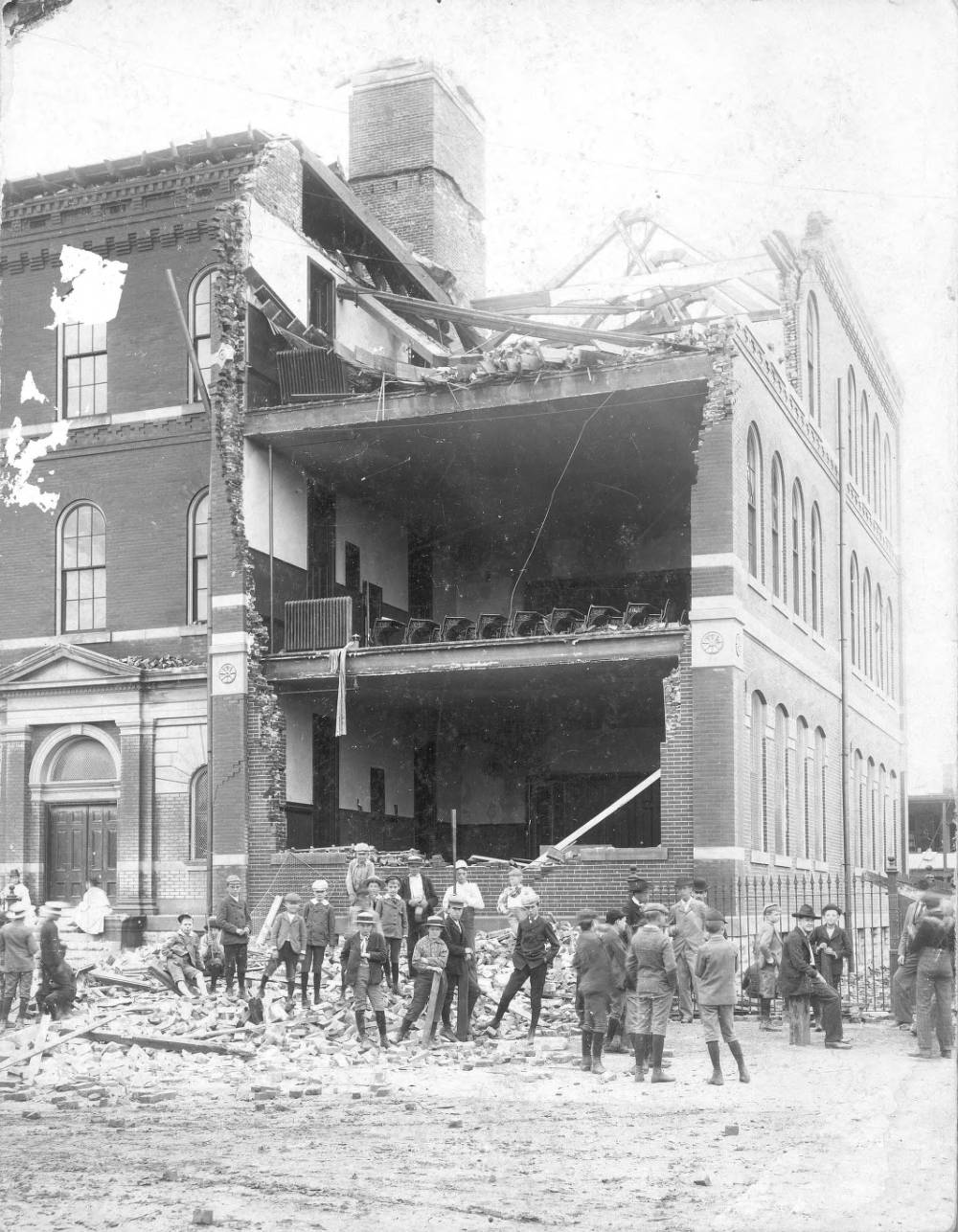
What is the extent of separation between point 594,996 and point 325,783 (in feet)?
42.5

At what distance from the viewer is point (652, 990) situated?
1388 cm

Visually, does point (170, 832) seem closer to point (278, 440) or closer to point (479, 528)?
point (278, 440)

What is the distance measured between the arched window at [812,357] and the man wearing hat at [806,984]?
1704 cm

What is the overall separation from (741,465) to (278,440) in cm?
806

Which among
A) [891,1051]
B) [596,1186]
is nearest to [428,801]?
[891,1051]

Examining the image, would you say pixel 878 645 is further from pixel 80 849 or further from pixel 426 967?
pixel 426 967

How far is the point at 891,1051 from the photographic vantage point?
50.3ft

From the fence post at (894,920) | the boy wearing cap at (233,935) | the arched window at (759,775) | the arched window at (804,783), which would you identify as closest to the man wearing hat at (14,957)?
the boy wearing cap at (233,935)

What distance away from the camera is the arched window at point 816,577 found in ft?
101

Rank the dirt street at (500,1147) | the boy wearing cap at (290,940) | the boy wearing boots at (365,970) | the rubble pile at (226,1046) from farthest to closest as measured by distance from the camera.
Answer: the boy wearing cap at (290,940), the boy wearing boots at (365,970), the rubble pile at (226,1046), the dirt street at (500,1147)

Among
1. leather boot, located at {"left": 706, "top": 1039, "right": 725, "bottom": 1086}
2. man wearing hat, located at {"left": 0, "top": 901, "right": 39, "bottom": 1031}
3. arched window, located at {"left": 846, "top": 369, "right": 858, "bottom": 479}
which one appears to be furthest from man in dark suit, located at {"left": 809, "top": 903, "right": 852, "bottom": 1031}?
arched window, located at {"left": 846, "top": 369, "right": 858, "bottom": 479}

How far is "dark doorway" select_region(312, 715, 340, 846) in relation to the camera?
26.5m

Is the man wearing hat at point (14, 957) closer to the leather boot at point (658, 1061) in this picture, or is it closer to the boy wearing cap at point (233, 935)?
the boy wearing cap at point (233, 935)

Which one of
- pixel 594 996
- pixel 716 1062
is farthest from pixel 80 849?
pixel 716 1062
